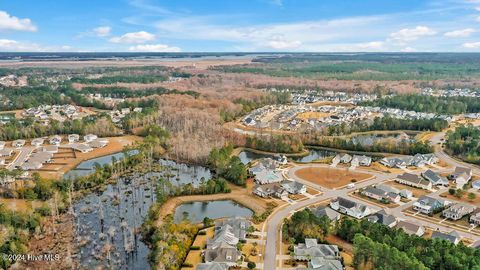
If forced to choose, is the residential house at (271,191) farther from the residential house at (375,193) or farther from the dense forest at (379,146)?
the dense forest at (379,146)

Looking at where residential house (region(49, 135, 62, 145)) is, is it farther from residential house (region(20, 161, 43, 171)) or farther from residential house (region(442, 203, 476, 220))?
residential house (region(442, 203, 476, 220))

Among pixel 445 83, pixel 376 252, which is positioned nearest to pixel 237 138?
pixel 376 252

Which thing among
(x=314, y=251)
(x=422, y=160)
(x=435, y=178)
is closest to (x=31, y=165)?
(x=314, y=251)

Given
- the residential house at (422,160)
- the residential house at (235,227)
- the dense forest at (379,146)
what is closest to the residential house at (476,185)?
the residential house at (422,160)

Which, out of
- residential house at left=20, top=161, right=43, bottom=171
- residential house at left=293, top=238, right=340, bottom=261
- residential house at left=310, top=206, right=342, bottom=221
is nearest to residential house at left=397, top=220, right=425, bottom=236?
residential house at left=310, top=206, right=342, bottom=221

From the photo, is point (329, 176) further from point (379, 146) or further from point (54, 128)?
point (54, 128)

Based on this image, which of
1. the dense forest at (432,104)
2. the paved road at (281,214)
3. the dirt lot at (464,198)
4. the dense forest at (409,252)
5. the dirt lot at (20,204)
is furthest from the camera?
the dense forest at (432,104)

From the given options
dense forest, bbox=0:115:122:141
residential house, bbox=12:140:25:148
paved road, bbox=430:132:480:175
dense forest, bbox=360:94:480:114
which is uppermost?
dense forest, bbox=360:94:480:114
